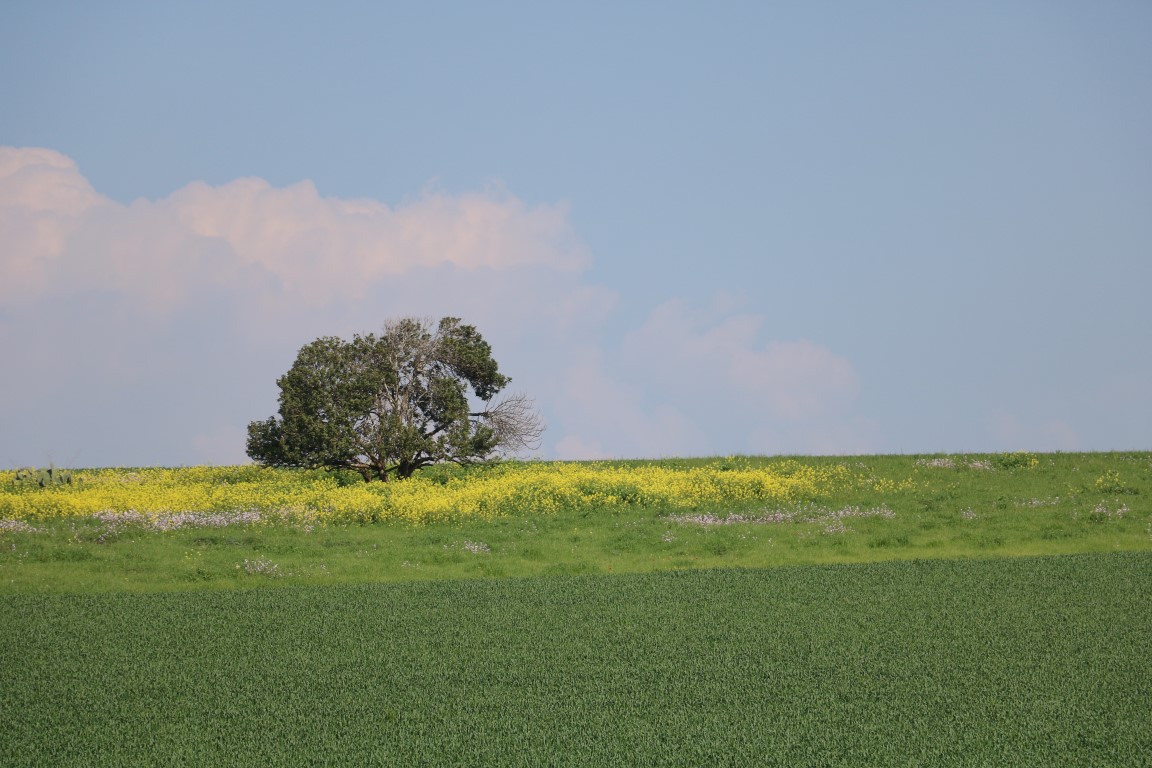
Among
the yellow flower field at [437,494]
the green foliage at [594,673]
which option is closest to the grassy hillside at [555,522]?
the yellow flower field at [437,494]

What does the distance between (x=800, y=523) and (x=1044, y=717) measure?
1870cm

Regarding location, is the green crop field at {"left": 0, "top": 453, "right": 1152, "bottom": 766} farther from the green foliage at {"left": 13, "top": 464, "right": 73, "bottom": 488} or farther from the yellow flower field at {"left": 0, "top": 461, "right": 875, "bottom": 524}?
the green foliage at {"left": 13, "top": 464, "right": 73, "bottom": 488}

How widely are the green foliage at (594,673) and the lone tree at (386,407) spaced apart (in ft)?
55.9

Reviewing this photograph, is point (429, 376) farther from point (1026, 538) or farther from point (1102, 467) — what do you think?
point (1102, 467)

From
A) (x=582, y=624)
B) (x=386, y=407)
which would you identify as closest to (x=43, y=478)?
(x=386, y=407)

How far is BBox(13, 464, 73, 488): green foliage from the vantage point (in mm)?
41812

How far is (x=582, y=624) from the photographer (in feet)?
61.8

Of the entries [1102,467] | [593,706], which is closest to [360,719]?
[593,706]

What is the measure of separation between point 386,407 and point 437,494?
672 centimetres

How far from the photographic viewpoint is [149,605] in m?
21.6

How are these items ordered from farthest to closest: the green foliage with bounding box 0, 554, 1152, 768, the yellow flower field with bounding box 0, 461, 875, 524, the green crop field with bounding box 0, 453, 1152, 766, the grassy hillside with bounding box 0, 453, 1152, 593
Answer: the yellow flower field with bounding box 0, 461, 875, 524
the grassy hillside with bounding box 0, 453, 1152, 593
the green crop field with bounding box 0, 453, 1152, 766
the green foliage with bounding box 0, 554, 1152, 768

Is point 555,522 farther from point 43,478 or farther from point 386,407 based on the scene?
point 43,478

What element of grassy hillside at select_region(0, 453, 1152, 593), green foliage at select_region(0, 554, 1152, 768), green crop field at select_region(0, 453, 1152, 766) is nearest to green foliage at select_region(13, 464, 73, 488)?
grassy hillside at select_region(0, 453, 1152, 593)

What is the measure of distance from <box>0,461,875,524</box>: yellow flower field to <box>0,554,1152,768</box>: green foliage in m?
10.4
